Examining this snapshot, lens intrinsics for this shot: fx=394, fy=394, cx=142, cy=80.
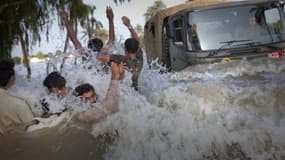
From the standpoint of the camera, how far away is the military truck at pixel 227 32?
5551mm

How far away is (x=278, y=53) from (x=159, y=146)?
315 cm

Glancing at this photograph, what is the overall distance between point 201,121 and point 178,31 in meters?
3.22

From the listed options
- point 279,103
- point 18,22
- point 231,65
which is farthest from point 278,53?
point 18,22

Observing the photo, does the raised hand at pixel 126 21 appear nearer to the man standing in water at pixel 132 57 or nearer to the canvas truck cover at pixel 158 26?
the man standing in water at pixel 132 57

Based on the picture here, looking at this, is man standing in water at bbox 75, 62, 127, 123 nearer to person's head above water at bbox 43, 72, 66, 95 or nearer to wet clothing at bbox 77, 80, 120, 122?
wet clothing at bbox 77, 80, 120, 122

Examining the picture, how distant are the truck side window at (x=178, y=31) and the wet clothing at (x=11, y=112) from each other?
3146 mm

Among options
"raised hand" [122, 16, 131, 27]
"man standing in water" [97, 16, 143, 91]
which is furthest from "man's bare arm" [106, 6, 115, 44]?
"man standing in water" [97, 16, 143, 91]

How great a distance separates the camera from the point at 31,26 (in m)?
12.0

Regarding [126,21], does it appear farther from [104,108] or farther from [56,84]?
[104,108]

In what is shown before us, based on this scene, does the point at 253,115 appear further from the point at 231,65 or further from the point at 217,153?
the point at 231,65

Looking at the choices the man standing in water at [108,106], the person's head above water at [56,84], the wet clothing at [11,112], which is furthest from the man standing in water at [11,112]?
the man standing in water at [108,106]

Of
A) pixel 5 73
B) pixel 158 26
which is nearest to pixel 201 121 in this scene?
pixel 5 73

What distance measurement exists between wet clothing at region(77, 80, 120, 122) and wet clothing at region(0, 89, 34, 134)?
0.49 m

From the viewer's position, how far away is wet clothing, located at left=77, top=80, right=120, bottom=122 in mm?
3566
